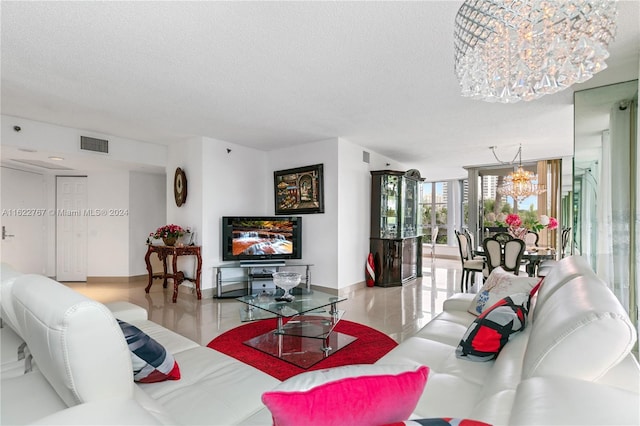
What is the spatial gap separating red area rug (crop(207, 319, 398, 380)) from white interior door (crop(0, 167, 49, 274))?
489 cm

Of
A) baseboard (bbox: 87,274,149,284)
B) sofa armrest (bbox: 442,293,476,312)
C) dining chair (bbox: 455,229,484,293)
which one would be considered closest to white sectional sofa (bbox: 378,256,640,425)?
sofa armrest (bbox: 442,293,476,312)

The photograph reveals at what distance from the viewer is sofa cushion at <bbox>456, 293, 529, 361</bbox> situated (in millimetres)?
1631

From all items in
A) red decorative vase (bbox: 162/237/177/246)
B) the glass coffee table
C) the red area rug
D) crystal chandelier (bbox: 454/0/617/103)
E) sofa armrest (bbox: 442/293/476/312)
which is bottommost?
the red area rug

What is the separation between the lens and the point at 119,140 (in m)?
4.88

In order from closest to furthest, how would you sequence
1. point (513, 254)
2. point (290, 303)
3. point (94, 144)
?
point (290, 303) < point (513, 254) < point (94, 144)

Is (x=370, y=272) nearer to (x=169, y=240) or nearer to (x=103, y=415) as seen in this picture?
(x=169, y=240)

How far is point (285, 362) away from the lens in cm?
259

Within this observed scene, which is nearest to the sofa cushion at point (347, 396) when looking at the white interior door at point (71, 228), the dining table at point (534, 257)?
the dining table at point (534, 257)

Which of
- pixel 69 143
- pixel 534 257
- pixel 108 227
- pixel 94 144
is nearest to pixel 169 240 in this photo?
pixel 94 144

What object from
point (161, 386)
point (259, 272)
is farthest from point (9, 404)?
point (259, 272)

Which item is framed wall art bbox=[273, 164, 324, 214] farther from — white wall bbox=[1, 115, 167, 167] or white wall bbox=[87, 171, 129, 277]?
white wall bbox=[87, 171, 129, 277]

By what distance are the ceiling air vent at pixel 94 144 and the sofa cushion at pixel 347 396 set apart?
5.20m

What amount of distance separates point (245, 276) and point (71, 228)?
3.65 metres

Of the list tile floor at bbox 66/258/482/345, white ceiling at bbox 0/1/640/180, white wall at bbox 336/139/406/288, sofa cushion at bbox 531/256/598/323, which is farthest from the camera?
white wall at bbox 336/139/406/288
